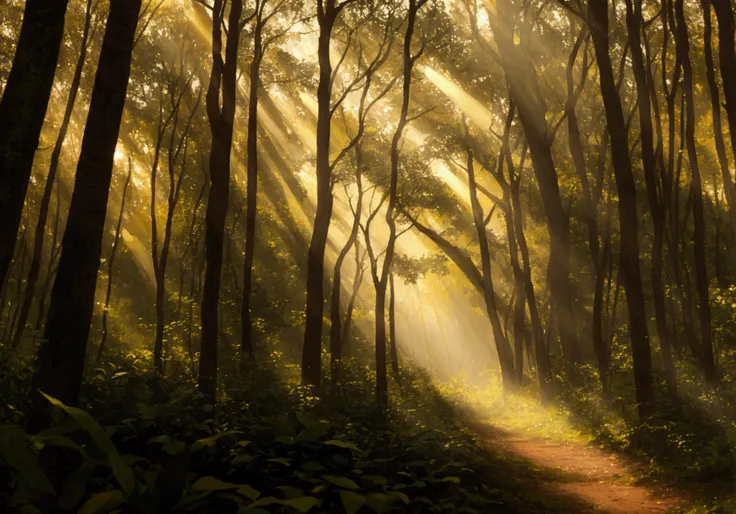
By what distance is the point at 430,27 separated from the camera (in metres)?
19.9

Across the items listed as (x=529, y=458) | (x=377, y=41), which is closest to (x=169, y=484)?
(x=529, y=458)

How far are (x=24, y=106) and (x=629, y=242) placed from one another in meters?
9.68

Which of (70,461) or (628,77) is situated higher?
(628,77)

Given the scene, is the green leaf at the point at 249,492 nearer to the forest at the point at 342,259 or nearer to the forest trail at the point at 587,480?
the forest at the point at 342,259

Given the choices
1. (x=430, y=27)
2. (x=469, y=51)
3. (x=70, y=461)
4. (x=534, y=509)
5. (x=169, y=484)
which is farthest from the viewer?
(x=469, y=51)

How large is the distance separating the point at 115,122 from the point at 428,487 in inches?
190

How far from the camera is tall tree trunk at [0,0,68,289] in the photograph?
17.8 ft

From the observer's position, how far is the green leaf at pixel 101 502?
3875 mm

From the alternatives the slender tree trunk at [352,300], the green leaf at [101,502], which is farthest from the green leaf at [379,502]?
the slender tree trunk at [352,300]

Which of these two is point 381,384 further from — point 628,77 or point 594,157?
point 628,77

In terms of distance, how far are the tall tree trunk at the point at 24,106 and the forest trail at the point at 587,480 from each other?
21.1ft

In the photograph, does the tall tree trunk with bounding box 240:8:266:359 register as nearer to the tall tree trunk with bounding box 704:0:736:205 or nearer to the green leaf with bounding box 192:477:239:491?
the green leaf with bounding box 192:477:239:491

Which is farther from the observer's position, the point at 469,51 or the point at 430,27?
the point at 469,51

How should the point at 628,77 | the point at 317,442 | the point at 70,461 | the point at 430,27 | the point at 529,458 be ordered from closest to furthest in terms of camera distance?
the point at 70,461 < the point at 317,442 < the point at 529,458 < the point at 430,27 < the point at 628,77
